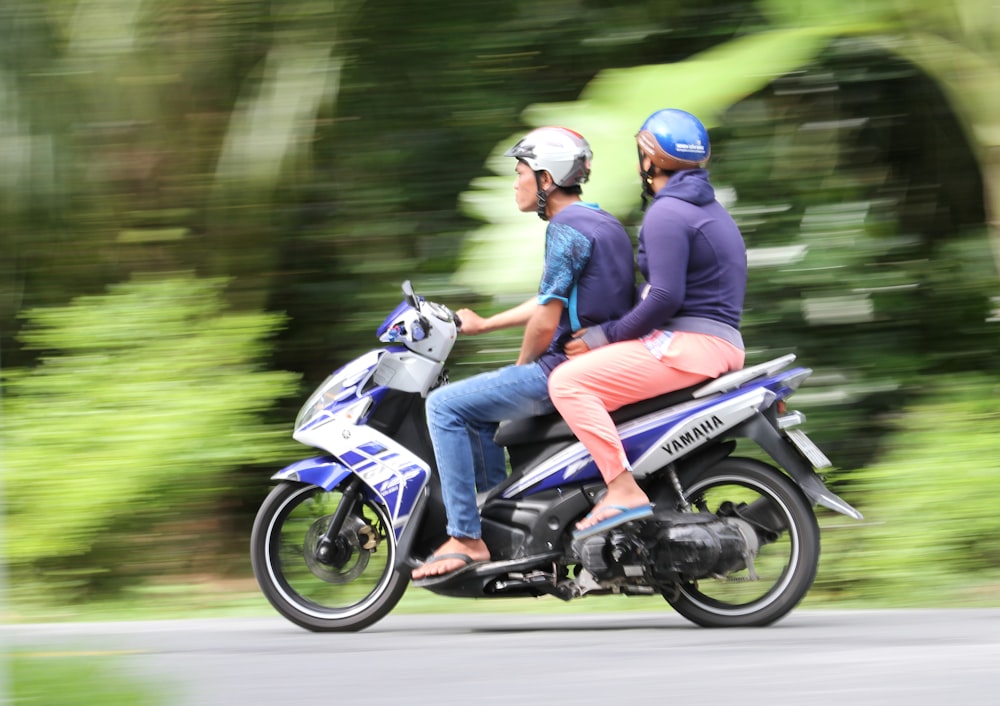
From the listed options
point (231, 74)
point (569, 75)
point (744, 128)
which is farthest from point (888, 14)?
point (231, 74)

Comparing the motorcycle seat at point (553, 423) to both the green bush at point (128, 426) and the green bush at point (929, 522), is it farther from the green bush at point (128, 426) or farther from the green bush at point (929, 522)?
the green bush at point (128, 426)

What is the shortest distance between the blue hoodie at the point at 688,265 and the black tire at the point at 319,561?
53.0 inches

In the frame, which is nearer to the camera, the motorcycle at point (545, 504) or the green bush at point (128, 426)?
the motorcycle at point (545, 504)

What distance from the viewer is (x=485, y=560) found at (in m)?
5.96

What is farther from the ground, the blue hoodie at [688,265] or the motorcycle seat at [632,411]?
the blue hoodie at [688,265]

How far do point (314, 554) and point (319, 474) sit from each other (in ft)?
1.16

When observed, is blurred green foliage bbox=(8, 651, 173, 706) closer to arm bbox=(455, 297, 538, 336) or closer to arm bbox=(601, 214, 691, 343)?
arm bbox=(455, 297, 538, 336)

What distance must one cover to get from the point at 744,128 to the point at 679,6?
112cm

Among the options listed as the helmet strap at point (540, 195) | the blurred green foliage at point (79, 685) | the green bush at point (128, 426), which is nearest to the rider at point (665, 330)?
the helmet strap at point (540, 195)

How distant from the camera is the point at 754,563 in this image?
581cm

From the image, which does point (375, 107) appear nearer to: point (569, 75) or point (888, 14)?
point (569, 75)

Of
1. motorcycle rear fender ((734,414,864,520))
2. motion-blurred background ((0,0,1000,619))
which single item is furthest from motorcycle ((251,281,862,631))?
motion-blurred background ((0,0,1000,619))

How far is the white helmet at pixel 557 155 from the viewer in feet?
19.5

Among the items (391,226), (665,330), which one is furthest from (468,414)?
(391,226)
